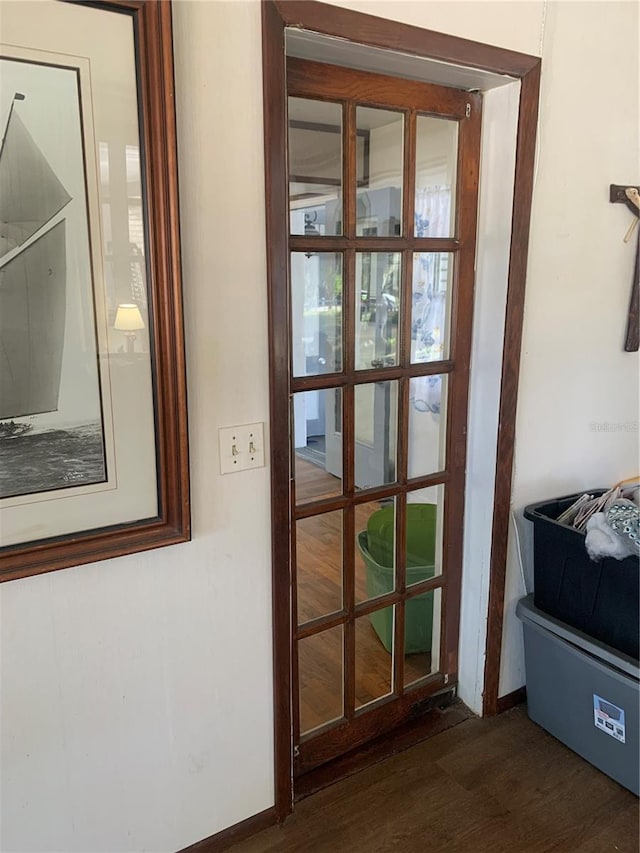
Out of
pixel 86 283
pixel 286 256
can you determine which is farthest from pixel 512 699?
pixel 86 283

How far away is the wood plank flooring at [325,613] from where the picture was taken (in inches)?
69.7

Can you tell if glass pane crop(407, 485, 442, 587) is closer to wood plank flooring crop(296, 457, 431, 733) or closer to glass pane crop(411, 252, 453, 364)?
wood plank flooring crop(296, 457, 431, 733)

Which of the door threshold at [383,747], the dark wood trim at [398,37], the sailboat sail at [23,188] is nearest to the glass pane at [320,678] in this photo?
the door threshold at [383,747]

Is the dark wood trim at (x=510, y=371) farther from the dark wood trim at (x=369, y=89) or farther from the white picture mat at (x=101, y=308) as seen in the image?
the white picture mat at (x=101, y=308)

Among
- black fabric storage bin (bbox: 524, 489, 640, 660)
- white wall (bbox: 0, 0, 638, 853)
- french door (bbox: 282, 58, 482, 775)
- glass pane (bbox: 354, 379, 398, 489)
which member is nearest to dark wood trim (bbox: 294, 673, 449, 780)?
french door (bbox: 282, 58, 482, 775)

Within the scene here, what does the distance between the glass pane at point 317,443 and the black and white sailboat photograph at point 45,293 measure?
1.84ft

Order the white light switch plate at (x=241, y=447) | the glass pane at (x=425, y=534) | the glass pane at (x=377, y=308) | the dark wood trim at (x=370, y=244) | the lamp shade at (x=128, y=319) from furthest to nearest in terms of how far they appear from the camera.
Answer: the glass pane at (x=425, y=534)
the glass pane at (x=377, y=308)
the dark wood trim at (x=370, y=244)
the white light switch plate at (x=241, y=447)
the lamp shade at (x=128, y=319)

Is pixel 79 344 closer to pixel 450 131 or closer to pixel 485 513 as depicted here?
pixel 450 131

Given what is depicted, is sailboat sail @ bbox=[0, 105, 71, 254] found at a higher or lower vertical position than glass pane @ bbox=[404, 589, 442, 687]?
higher

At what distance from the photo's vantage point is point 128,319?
1255 millimetres

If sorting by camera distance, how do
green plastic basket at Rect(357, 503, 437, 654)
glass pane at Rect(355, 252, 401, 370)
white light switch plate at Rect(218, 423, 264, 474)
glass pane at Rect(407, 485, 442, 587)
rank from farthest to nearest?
glass pane at Rect(407, 485, 442, 587) → green plastic basket at Rect(357, 503, 437, 654) → glass pane at Rect(355, 252, 401, 370) → white light switch plate at Rect(218, 423, 264, 474)

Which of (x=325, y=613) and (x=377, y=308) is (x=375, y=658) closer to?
(x=325, y=613)

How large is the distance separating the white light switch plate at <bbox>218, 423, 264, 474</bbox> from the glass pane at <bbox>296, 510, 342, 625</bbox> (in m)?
0.32

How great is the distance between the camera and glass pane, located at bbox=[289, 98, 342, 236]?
154 cm
